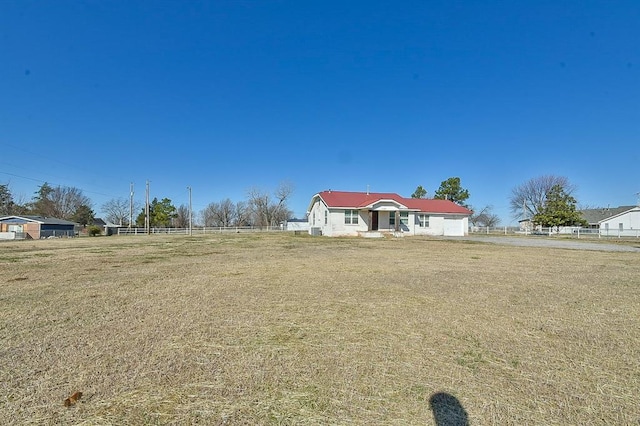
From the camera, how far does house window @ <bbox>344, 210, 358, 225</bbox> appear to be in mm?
28772

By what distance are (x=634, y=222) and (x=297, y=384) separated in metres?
60.9

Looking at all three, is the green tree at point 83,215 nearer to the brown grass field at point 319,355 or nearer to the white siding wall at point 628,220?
the brown grass field at point 319,355

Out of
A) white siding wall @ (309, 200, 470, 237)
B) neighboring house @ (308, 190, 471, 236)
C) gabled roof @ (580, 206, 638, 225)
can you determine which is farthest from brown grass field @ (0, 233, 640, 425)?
gabled roof @ (580, 206, 638, 225)

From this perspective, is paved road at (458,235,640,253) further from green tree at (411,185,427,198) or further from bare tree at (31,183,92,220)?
bare tree at (31,183,92,220)

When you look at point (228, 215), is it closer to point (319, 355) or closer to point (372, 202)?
point (372, 202)

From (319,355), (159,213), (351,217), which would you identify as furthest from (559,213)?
(159,213)

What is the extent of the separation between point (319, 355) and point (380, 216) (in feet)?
87.9

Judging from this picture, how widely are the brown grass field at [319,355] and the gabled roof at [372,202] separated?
22.2 meters

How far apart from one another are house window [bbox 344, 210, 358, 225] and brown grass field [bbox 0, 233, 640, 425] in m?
22.4

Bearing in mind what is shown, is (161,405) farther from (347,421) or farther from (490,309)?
(490,309)

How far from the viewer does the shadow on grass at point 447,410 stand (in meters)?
2.10

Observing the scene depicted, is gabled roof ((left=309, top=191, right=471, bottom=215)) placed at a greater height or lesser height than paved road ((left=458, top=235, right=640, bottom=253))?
greater

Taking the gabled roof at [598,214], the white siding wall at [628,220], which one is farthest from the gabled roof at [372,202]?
the gabled roof at [598,214]

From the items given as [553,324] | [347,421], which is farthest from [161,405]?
[553,324]
